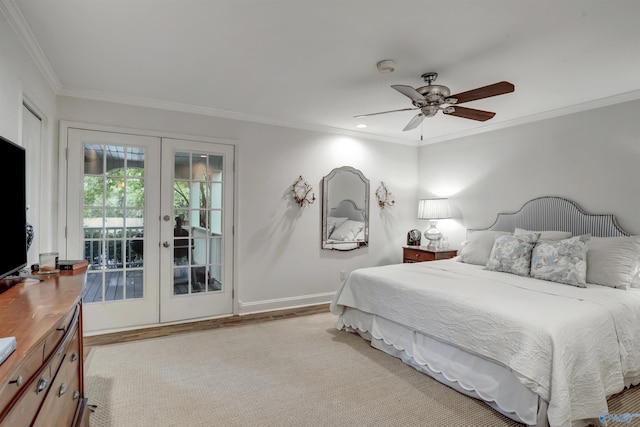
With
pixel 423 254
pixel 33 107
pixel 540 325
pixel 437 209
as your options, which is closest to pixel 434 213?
pixel 437 209

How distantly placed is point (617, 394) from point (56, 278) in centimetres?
356

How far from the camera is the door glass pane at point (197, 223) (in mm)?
3744

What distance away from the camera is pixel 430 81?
2.84 metres

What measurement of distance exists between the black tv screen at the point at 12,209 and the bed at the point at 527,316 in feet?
8.22

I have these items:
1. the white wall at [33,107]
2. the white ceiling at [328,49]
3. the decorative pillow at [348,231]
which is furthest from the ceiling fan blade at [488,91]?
the white wall at [33,107]

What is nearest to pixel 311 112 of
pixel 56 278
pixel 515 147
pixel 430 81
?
pixel 430 81

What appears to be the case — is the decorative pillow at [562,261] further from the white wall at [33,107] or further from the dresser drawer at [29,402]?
the white wall at [33,107]

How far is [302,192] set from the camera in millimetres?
4395

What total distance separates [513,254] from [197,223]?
3.31m

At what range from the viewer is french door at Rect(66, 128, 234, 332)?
11.0 ft

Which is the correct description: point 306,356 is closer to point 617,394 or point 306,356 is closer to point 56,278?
point 56,278

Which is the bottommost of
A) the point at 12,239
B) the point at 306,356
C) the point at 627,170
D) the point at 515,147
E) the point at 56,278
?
the point at 306,356

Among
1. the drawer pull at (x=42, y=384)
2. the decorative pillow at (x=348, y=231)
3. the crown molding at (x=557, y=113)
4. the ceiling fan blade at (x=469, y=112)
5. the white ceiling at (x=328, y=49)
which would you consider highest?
the white ceiling at (x=328, y=49)

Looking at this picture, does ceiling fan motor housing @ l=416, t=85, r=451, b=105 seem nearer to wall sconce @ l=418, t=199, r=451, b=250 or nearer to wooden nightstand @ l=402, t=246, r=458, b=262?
wall sconce @ l=418, t=199, r=451, b=250
